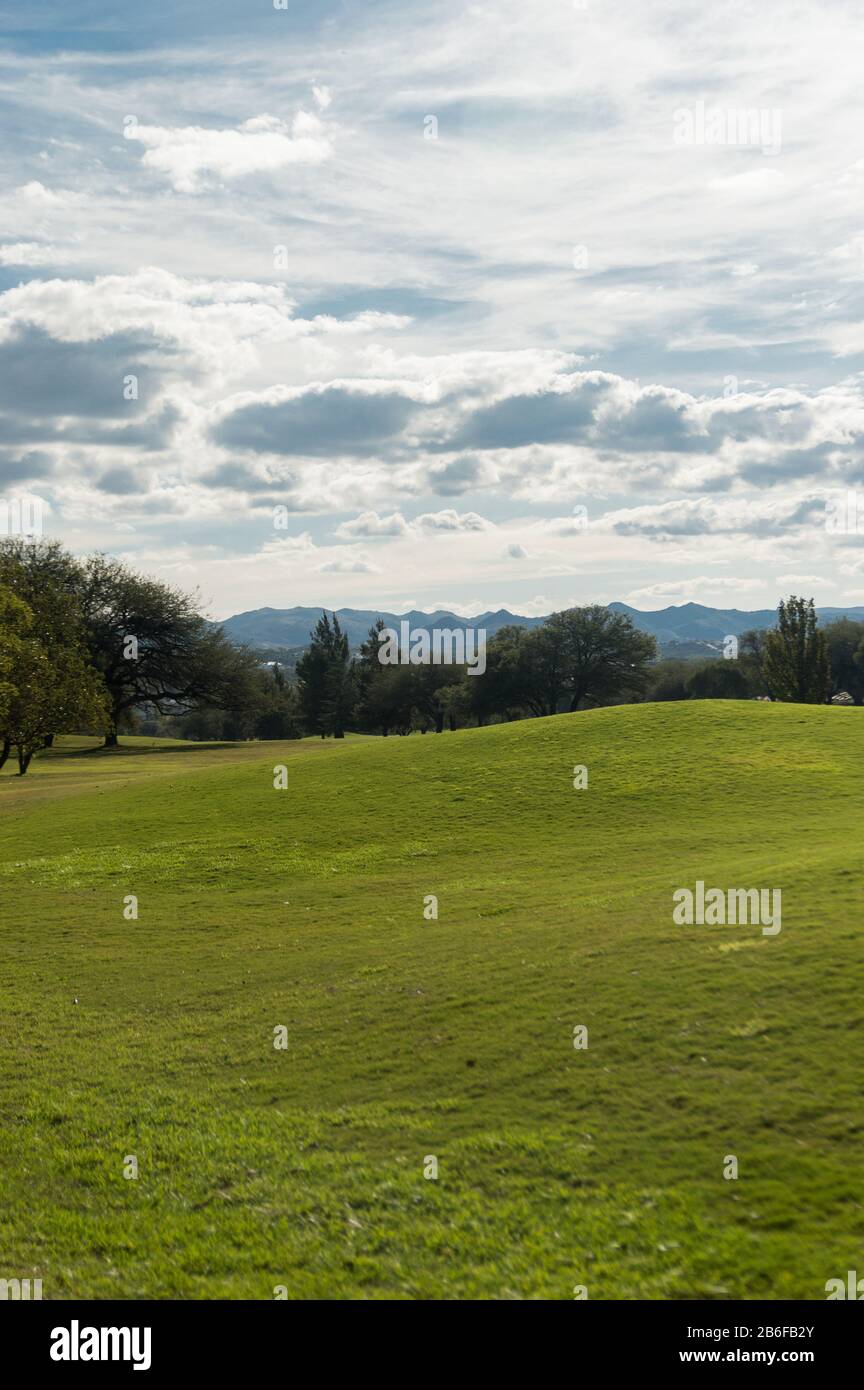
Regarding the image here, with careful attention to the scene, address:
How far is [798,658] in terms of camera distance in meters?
90.8

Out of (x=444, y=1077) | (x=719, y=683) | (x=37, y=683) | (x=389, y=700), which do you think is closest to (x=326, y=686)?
(x=389, y=700)

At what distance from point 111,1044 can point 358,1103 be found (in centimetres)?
517

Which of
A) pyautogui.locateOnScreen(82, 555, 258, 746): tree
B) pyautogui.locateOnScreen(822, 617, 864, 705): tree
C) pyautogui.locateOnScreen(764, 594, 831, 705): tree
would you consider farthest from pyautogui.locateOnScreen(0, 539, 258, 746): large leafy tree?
pyautogui.locateOnScreen(822, 617, 864, 705): tree

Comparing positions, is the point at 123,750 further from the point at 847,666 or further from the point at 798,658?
the point at 847,666

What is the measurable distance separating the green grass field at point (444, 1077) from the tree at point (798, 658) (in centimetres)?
6306

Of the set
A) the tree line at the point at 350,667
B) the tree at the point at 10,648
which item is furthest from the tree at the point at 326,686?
the tree at the point at 10,648

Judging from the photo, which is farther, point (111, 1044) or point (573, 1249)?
point (111, 1044)

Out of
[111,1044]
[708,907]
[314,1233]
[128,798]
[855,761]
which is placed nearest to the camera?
[314,1233]

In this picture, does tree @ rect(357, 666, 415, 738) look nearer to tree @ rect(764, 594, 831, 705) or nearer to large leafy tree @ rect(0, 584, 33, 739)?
tree @ rect(764, 594, 831, 705)
